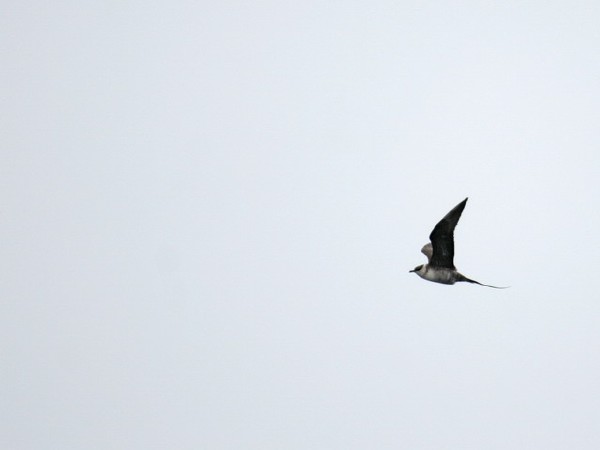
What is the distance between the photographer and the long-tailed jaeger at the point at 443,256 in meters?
36.4

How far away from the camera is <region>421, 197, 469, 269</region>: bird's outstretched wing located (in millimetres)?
36188

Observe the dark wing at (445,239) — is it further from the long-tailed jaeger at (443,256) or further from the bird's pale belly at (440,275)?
the bird's pale belly at (440,275)

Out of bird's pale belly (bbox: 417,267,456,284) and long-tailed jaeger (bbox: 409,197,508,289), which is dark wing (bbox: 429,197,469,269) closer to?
long-tailed jaeger (bbox: 409,197,508,289)

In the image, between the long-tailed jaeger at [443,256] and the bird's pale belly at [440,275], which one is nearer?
the long-tailed jaeger at [443,256]

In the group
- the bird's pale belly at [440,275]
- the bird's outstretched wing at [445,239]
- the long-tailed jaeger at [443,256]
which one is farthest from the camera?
the bird's pale belly at [440,275]

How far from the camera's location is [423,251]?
1638 inches

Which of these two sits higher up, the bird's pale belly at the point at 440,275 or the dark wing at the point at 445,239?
the dark wing at the point at 445,239

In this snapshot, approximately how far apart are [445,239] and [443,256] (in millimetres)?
952

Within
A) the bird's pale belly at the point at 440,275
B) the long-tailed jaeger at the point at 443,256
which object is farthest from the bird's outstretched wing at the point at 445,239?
the bird's pale belly at the point at 440,275

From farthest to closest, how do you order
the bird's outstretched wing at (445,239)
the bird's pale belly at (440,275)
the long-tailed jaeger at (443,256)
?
the bird's pale belly at (440,275) → the long-tailed jaeger at (443,256) → the bird's outstretched wing at (445,239)

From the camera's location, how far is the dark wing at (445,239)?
36.2m

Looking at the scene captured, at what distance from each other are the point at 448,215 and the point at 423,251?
581 cm

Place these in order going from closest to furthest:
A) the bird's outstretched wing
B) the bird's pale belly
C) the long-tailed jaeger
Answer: the bird's outstretched wing → the long-tailed jaeger → the bird's pale belly

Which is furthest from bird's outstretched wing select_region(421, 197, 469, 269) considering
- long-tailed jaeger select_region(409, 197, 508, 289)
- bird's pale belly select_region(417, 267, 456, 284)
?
bird's pale belly select_region(417, 267, 456, 284)
